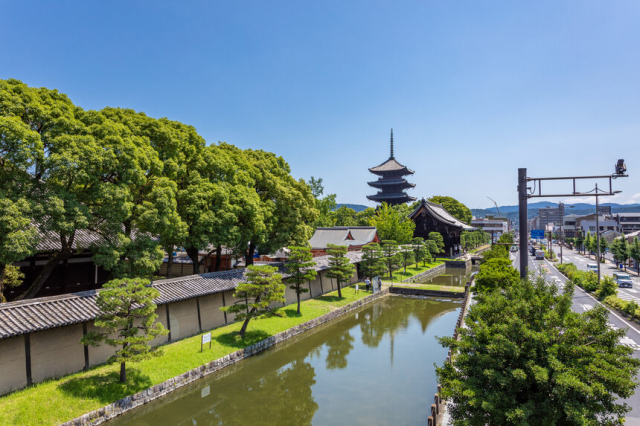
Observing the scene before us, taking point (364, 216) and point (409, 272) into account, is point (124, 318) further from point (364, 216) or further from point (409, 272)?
point (364, 216)

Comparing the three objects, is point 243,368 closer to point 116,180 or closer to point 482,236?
point 116,180

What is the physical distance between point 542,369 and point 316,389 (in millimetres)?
10113

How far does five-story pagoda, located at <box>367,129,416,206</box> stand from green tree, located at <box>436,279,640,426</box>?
72.1 metres

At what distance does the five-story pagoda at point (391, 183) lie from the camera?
79.3 meters

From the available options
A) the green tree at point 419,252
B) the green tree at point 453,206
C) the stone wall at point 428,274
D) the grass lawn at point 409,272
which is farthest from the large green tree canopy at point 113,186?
the green tree at point 453,206

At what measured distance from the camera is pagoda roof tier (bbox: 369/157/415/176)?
3126 inches

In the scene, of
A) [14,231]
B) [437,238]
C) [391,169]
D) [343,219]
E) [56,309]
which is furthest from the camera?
[391,169]

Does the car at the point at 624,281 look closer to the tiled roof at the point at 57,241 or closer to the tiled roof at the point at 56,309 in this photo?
the tiled roof at the point at 56,309

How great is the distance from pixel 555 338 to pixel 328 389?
9814mm

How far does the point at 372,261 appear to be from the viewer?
3244cm

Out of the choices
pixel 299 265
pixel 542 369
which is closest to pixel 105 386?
pixel 299 265

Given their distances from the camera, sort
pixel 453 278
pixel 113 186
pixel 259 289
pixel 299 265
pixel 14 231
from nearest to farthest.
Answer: pixel 14 231, pixel 113 186, pixel 259 289, pixel 299 265, pixel 453 278

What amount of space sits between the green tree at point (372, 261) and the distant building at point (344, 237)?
40.1 ft

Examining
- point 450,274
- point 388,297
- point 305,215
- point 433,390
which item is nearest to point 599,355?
point 433,390
